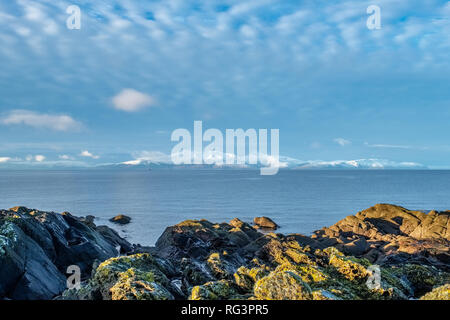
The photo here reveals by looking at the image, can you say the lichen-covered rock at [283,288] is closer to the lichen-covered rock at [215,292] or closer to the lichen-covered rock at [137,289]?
the lichen-covered rock at [215,292]

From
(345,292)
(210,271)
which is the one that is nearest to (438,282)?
(345,292)

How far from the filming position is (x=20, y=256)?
44.4 feet

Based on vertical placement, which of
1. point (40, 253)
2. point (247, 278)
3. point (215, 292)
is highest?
point (215, 292)

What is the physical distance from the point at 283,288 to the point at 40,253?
41.5 feet

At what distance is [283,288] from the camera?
8992 mm

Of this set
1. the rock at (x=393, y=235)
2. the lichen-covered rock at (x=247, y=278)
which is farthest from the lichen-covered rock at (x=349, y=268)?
the rock at (x=393, y=235)

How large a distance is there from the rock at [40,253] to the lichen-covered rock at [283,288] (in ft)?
31.0

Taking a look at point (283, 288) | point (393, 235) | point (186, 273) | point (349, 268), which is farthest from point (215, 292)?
point (393, 235)

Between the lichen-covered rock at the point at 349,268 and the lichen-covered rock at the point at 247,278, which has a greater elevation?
the lichen-covered rock at the point at 349,268

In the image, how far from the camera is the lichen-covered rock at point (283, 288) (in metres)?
8.80

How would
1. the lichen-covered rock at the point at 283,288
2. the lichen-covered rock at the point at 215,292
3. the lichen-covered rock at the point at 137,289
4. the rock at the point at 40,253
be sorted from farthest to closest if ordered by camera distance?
the rock at the point at 40,253 < the lichen-covered rock at the point at 215,292 < the lichen-covered rock at the point at 137,289 < the lichen-covered rock at the point at 283,288

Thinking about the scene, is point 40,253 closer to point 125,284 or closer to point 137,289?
point 125,284
